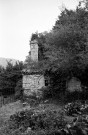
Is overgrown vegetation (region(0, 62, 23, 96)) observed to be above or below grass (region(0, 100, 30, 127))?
above

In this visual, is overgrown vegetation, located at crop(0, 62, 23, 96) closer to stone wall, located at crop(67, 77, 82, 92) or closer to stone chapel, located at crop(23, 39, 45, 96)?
stone chapel, located at crop(23, 39, 45, 96)

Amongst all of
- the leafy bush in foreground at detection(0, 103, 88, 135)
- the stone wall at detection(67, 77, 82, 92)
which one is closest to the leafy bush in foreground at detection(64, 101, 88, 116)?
the leafy bush in foreground at detection(0, 103, 88, 135)

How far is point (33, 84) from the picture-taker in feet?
56.9

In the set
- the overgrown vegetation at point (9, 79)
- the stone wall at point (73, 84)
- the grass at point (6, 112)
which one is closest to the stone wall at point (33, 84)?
the overgrown vegetation at point (9, 79)

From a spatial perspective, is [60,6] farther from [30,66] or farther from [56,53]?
[30,66]

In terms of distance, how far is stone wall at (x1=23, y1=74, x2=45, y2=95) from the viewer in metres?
17.3

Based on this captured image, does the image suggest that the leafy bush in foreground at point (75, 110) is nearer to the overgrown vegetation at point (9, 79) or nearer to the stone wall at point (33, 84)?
the stone wall at point (33, 84)

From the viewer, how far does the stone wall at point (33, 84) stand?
56.6 ft

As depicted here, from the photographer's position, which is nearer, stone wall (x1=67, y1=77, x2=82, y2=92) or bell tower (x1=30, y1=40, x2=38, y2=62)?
stone wall (x1=67, y1=77, x2=82, y2=92)

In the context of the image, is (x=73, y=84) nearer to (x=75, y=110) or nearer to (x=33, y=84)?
(x=33, y=84)

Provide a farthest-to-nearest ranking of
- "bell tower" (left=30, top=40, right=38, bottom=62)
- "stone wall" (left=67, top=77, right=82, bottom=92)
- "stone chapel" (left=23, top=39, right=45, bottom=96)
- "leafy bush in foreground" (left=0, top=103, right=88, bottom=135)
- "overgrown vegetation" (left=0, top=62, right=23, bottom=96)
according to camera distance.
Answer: "overgrown vegetation" (left=0, top=62, right=23, bottom=96) < "bell tower" (left=30, top=40, right=38, bottom=62) < "stone chapel" (left=23, top=39, right=45, bottom=96) < "stone wall" (left=67, top=77, right=82, bottom=92) < "leafy bush in foreground" (left=0, top=103, right=88, bottom=135)

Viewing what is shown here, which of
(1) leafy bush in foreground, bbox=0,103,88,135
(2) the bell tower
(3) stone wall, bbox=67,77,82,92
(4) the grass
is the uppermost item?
(2) the bell tower

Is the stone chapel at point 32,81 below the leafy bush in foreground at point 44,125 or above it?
above

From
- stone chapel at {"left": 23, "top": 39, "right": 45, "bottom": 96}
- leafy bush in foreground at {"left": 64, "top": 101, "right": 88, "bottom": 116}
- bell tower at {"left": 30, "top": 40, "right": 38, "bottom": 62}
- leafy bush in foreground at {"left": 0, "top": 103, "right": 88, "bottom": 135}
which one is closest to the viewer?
leafy bush in foreground at {"left": 0, "top": 103, "right": 88, "bottom": 135}
